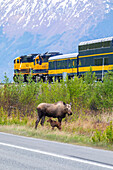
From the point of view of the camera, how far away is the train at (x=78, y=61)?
33844 millimetres

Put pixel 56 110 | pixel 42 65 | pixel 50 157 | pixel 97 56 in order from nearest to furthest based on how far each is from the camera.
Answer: pixel 50 157 → pixel 56 110 → pixel 97 56 → pixel 42 65

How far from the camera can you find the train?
3384cm

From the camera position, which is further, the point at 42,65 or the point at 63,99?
the point at 42,65

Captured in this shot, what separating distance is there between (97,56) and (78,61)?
3.16m

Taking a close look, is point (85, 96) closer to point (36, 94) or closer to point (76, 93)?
point (76, 93)

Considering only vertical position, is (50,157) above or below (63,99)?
below

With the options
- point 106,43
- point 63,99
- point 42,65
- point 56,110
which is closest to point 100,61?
point 106,43

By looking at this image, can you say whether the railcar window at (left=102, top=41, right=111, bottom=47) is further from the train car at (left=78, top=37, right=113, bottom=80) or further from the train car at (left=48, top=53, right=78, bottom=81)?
the train car at (left=48, top=53, right=78, bottom=81)

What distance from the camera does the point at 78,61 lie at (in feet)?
124

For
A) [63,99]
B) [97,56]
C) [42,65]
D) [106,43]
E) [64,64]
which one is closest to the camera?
[63,99]

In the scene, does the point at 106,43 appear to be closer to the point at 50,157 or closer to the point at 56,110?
the point at 56,110

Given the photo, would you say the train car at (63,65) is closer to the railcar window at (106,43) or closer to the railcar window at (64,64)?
the railcar window at (64,64)

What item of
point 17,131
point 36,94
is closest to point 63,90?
point 36,94

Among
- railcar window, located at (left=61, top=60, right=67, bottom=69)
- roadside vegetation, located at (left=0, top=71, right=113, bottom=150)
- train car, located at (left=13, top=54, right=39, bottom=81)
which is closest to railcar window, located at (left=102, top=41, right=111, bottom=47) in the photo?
railcar window, located at (left=61, top=60, right=67, bottom=69)
